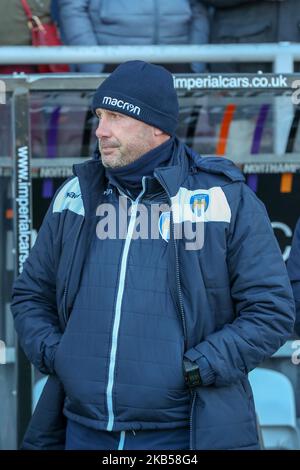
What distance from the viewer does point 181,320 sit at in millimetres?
2672

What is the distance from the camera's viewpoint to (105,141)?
2824mm

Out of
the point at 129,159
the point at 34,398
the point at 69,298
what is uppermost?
the point at 129,159

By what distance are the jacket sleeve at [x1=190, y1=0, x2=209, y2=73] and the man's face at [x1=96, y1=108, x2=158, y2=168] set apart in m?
1.59

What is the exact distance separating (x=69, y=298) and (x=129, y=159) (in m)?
0.48

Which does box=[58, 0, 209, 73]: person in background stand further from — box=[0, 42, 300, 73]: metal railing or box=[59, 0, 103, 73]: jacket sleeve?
box=[0, 42, 300, 73]: metal railing

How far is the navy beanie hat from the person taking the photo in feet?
9.21

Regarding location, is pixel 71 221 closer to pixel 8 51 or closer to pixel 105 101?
pixel 105 101

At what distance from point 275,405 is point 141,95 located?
79.6 inches

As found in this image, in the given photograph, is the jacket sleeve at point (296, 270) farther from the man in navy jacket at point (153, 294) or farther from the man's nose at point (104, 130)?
the man's nose at point (104, 130)

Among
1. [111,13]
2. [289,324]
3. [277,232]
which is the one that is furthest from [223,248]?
[111,13]

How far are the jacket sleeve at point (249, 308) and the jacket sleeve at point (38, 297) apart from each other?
52 centimetres
